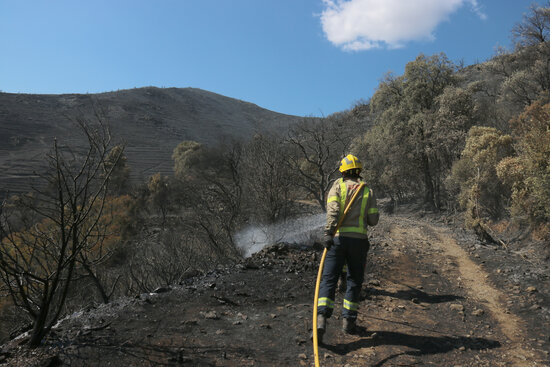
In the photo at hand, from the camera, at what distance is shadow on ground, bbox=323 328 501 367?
3570 mm

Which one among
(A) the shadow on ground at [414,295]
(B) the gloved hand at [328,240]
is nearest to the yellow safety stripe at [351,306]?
(B) the gloved hand at [328,240]

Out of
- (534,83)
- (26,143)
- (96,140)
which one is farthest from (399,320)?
(26,143)

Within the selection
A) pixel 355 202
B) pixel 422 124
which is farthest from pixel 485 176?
pixel 355 202

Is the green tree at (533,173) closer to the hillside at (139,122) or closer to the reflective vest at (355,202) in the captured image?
the reflective vest at (355,202)

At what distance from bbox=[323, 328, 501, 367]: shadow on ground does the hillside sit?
27.3 meters

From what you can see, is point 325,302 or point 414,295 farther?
point 414,295

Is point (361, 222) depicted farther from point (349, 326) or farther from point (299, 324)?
point (299, 324)

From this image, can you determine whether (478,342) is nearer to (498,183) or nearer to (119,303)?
(119,303)

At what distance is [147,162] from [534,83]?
5378cm

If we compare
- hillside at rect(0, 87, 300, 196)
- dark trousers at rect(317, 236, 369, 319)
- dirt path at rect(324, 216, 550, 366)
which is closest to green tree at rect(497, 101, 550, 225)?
dirt path at rect(324, 216, 550, 366)

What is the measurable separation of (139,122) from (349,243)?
90471 mm

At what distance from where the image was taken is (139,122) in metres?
86.0

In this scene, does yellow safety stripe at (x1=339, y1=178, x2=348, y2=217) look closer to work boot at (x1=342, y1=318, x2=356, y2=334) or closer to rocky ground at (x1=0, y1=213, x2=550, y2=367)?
work boot at (x1=342, y1=318, x2=356, y2=334)

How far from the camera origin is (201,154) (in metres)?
45.4
